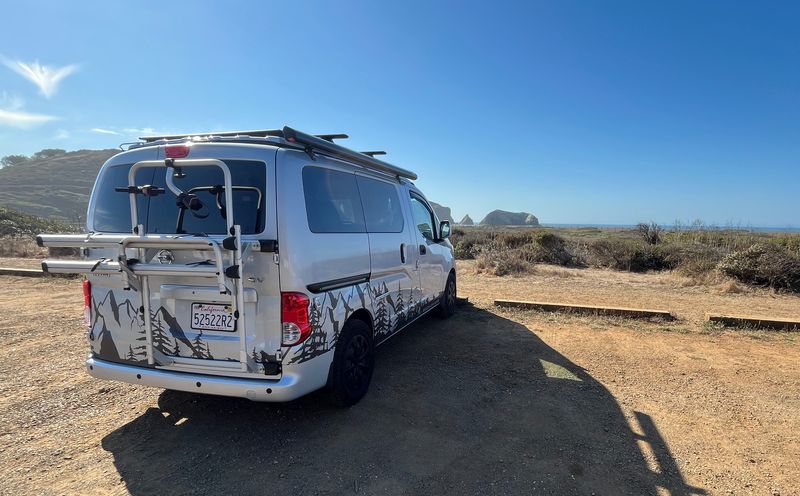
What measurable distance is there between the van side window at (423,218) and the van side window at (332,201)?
5.29 feet

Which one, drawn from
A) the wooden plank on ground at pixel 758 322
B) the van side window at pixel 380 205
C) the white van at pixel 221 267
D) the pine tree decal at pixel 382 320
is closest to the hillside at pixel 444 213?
the van side window at pixel 380 205

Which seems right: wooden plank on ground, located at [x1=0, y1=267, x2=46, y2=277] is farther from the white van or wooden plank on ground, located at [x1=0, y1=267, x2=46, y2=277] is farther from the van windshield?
the van windshield

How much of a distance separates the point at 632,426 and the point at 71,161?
10128 cm

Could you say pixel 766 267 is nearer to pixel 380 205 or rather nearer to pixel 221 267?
pixel 380 205

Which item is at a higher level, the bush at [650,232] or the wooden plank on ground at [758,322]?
the bush at [650,232]

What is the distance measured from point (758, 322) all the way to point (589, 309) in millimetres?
2337

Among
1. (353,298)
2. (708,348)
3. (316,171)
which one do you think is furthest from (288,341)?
(708,348)

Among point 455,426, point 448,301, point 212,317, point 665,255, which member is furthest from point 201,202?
point 665,255

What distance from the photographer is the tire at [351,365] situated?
348 centimetres

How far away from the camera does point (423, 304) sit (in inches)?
225

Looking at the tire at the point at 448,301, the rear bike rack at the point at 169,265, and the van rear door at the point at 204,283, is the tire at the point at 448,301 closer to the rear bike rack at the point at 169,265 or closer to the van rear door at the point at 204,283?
the van rear door at the point at 204,283

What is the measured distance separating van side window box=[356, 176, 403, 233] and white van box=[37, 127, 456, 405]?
60 cm

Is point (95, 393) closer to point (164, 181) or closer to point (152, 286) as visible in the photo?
point (152, 286)

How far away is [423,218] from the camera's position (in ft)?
19.8
